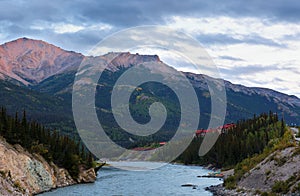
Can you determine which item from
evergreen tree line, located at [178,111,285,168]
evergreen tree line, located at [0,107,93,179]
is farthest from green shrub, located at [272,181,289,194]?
evergreen tree line, located at [178,111,285,168]

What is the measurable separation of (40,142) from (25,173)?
65.3 feet

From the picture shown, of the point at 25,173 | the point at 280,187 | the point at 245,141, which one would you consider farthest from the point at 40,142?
the point at 245,141

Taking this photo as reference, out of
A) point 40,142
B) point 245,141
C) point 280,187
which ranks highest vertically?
point 40,142

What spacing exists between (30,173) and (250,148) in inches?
3028

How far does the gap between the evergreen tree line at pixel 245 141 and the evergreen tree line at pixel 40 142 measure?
50187mm

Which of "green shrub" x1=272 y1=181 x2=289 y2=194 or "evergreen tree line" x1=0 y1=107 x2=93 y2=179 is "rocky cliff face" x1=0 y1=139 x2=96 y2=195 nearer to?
"evergreen tree line" x1=0 y1=107 x2=93 y2=179

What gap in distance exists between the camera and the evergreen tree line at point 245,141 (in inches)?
5089

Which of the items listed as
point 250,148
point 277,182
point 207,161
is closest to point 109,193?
point 277,182

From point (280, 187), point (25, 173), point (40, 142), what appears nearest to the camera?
point (280, 187)

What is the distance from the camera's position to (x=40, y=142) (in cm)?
8812

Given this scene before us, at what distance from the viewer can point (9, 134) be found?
245 ft

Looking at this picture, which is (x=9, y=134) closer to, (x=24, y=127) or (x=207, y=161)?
(x=24, y=127)

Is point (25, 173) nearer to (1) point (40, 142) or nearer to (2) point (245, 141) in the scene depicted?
(1) point (40, 142)

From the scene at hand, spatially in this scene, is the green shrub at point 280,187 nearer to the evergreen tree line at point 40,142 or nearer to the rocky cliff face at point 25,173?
the rocky cliff face at point 25,173
